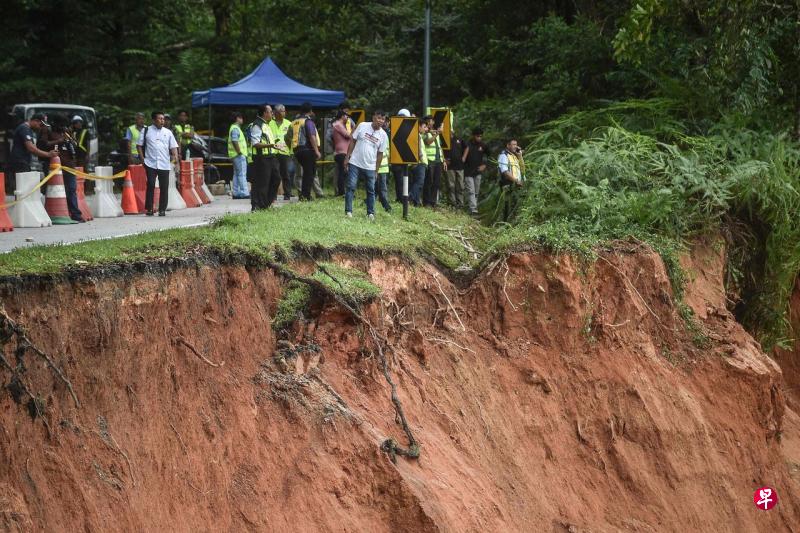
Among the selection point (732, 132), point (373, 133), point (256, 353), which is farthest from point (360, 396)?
point (732, 132)

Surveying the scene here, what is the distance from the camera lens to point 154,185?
1902cm

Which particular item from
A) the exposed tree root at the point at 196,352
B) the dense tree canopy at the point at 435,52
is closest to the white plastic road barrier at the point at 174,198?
the dense tree canopy at the point at 435,52

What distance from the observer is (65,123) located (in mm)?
26906

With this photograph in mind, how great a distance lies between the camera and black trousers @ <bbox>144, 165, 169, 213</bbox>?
18641 millimetres

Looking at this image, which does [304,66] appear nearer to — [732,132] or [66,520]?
[732,132]

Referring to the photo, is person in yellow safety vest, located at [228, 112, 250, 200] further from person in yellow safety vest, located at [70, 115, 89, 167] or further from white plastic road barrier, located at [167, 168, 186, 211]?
person in yellow safety vest, located at [70, 115, 89, 167]

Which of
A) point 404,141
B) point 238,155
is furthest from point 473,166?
point 238,155

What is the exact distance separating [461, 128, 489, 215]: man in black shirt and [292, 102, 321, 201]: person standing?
295cm

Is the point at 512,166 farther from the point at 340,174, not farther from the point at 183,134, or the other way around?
the point at 183,134

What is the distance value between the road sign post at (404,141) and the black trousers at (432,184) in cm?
339

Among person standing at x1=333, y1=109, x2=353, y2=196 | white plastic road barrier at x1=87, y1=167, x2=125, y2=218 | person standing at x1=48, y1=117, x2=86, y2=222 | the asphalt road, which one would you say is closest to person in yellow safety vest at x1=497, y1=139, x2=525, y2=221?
person standing at x1=333, y1=109, x2=353, y2=196

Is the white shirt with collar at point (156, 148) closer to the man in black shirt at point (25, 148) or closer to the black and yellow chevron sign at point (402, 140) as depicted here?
→ the man in black shirt at point (25, 148)

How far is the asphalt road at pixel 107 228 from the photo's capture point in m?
14.9

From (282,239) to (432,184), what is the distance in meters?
9.18
